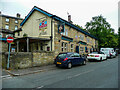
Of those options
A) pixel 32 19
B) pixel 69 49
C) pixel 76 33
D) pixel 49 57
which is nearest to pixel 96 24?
pixel 76 33

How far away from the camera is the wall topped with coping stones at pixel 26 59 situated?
881 cm

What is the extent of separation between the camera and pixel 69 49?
55.8 feet

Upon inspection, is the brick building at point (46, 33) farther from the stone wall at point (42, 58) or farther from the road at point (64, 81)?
the road at point (64, 81)

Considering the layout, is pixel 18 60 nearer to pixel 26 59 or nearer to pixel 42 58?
pixel 26 59

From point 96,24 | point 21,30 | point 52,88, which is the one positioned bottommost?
point 52,88

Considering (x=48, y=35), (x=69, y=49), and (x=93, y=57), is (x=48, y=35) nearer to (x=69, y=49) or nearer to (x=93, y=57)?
(x=69, y=49)

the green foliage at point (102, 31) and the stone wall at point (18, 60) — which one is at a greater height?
the green foliage at point (102, 31)

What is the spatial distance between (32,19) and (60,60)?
35.8ft

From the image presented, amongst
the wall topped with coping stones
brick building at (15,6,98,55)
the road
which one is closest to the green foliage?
brick building at (15,6,98,55)

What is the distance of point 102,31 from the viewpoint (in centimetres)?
3775

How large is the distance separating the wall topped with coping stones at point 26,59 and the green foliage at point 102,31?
2959 cm

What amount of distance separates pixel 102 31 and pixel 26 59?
35514 mm

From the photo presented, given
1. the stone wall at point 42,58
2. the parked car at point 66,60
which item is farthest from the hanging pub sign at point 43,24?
the parked car at point 66,60

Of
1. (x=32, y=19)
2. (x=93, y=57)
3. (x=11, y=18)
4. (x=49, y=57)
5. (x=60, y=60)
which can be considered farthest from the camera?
(x=11, y=18)
